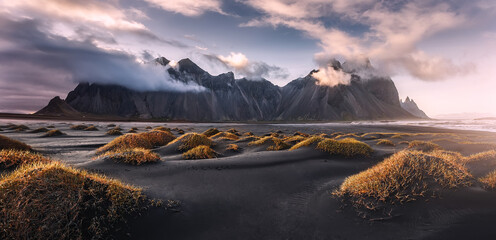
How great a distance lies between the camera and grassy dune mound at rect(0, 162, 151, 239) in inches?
159

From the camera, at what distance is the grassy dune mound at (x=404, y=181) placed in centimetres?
636

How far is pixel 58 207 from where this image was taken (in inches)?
173

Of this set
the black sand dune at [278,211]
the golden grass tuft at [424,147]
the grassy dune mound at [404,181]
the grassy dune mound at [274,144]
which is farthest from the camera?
the grassy dune mound at [274,144]

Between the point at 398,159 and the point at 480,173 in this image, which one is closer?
the point at 398,159

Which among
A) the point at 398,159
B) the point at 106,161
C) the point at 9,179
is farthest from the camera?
the point at 106,161

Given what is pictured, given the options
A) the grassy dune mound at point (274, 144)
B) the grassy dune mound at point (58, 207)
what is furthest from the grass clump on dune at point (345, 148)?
the grassy dune mound at point (58, 207)

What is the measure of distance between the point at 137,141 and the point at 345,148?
1724 cm

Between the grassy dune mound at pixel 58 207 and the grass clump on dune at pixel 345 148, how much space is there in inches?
512

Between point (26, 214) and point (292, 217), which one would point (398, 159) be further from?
point (26, 214)

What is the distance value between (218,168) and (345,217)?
21.4 feet

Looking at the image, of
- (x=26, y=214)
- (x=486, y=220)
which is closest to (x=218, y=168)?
(x=26, y=214)

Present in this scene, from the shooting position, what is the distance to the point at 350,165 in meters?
12.4

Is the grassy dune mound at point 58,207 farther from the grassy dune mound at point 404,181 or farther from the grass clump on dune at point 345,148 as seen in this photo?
the grass clump on dune at point 345,148

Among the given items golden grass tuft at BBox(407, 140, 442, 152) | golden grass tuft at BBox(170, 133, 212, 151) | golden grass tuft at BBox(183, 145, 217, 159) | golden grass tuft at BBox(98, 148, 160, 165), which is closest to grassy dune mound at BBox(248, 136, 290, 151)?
golden grass tuft at BBox(170, 133, 212, 151)
